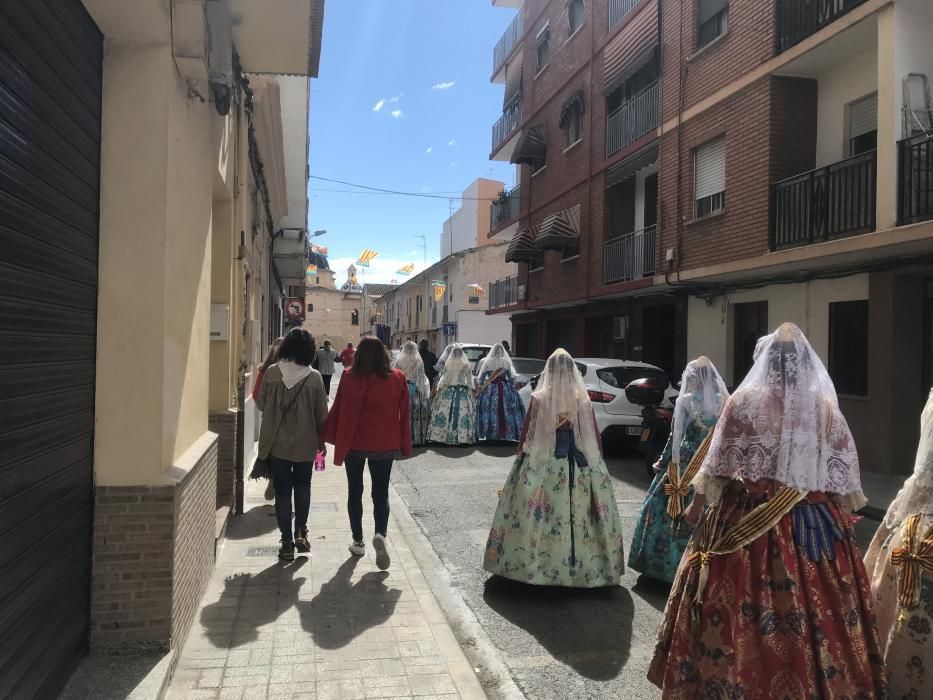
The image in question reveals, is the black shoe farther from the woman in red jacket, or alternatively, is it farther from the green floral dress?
the green floral dress

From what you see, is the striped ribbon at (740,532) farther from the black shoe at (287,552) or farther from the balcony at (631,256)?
the balcony at (631,256)

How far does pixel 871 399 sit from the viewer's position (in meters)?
10.4

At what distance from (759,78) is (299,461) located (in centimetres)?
1035

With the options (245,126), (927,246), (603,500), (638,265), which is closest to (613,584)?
(603,500)

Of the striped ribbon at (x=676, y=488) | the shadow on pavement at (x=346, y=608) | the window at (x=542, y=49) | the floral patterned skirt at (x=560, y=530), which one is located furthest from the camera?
the window at (x=542, y=49)

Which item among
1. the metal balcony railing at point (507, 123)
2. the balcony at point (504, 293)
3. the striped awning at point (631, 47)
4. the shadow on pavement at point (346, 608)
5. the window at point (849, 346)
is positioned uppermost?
the metal balcony railing at point (507, 123)

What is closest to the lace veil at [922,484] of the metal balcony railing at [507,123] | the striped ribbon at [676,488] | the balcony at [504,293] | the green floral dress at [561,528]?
the striped ribbon at [676,488]

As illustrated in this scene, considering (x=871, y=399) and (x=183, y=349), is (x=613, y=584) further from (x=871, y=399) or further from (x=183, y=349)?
(x=871, y=399)

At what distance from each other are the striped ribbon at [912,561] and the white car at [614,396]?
8.00 metres

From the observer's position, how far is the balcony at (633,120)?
51.9 feet

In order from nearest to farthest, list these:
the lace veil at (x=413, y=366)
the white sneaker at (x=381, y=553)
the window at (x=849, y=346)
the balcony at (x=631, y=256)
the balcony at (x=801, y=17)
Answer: the white sneaker at (x=381, y=553) → the balcony at (x=801, y=17) → the window at (x=849, y=346) → the lace veil at (x=413, y=366) → the balcony at (x=631, y=256)

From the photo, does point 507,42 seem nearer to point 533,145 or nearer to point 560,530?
point 533,145

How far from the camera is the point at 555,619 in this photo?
4684 mm

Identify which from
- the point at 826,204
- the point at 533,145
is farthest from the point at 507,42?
the point at 826,204
